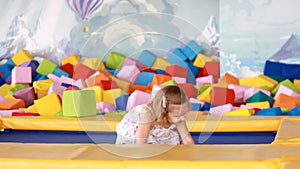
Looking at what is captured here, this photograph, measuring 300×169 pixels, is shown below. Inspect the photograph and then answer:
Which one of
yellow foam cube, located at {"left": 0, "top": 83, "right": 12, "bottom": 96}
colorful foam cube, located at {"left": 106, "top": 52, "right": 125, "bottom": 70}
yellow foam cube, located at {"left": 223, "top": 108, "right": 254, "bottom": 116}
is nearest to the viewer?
yellow foam cube, located at {"left": 223, "top": 108, "right": 254, "bottom": 116}

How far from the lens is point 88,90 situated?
2.93m

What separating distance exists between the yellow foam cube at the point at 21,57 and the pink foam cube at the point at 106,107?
2.02 metres

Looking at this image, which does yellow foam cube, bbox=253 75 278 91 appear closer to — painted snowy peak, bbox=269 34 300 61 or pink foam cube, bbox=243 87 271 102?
pink foam cube, bbox=243 87 271 102

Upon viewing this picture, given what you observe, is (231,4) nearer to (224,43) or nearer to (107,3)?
(224,43)

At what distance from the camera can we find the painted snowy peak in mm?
4828

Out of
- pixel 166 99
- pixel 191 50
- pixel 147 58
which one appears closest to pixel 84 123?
pixel 166 99

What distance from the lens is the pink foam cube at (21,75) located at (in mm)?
4938

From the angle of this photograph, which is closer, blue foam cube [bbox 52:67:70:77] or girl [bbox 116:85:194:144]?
girl [bbox 116:85:194:144]

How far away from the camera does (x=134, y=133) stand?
225cm

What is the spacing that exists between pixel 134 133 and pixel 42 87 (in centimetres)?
245

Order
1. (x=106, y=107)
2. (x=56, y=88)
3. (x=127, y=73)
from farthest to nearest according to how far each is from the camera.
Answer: (x=56, y=88)
(x=106, y=107)
(x=127, y=73)

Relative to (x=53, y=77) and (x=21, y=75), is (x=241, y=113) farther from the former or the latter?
(x=21, y=75)

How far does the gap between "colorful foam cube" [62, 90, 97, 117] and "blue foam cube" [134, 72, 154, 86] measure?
114cm

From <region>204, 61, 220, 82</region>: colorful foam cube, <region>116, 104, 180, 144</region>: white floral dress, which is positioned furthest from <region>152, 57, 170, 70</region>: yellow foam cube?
<region>116, 104, 180, 144</region>: white floral dress
